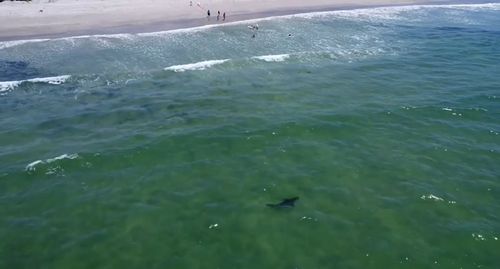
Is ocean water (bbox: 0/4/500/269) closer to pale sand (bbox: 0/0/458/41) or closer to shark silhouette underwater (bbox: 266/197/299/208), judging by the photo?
shark silhouette underwater (bbox: 266/197/299/208)

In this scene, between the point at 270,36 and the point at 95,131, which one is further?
the point at 270,36

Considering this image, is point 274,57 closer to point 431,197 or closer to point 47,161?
point 47,161

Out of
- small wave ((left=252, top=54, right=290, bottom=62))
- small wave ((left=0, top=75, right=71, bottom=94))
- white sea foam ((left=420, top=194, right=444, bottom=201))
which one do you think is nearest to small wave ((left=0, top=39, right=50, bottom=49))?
small wave ((left=0, top=75, right=71, bottom=94))

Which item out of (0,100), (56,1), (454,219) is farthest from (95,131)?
(56,1)

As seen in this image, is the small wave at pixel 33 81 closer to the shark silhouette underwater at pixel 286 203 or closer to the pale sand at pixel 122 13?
the pale sand at pixel 122 13

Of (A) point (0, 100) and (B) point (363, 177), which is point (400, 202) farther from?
(A) point (0, 100)

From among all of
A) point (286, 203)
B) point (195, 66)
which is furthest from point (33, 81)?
point (286, 203)
